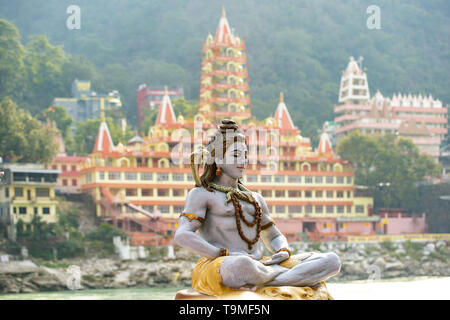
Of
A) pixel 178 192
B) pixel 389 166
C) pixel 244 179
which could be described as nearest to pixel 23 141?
pixel 178 192

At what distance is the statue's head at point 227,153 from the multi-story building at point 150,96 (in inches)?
1347

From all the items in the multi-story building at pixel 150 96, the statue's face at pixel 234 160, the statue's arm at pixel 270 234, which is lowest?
the statue's arm at pixel 270 234

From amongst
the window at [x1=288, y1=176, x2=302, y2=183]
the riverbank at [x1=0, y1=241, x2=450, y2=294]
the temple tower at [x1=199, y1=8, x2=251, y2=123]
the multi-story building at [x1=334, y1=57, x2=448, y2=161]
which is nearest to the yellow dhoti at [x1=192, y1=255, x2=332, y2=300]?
the riverbank at [x1=0, y1=241, x2=450, y2=294]

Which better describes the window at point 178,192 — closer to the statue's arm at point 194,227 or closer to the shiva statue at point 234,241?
the shiva statue at point 234,241

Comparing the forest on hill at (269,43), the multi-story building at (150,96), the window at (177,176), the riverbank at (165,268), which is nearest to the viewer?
the riverbank at (165,268)

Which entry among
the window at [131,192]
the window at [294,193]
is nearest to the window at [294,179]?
the window at [294,193]

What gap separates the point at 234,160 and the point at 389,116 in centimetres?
3009

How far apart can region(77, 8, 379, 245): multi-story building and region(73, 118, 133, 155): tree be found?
279cm

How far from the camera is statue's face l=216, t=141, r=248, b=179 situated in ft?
15.3

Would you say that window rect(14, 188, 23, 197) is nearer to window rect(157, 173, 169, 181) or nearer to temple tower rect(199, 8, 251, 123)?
window rect(157, 173, 169, 181)

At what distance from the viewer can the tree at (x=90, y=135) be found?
1286 inches

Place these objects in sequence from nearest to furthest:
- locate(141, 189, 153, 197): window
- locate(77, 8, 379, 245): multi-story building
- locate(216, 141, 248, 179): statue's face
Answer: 1. locate(216, 141, 248, 179): statue's face
2. locate(77, 8, 379, 245): multi-story building
3. locate(141, 189, 153, 197): window

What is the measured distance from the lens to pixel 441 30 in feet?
154
